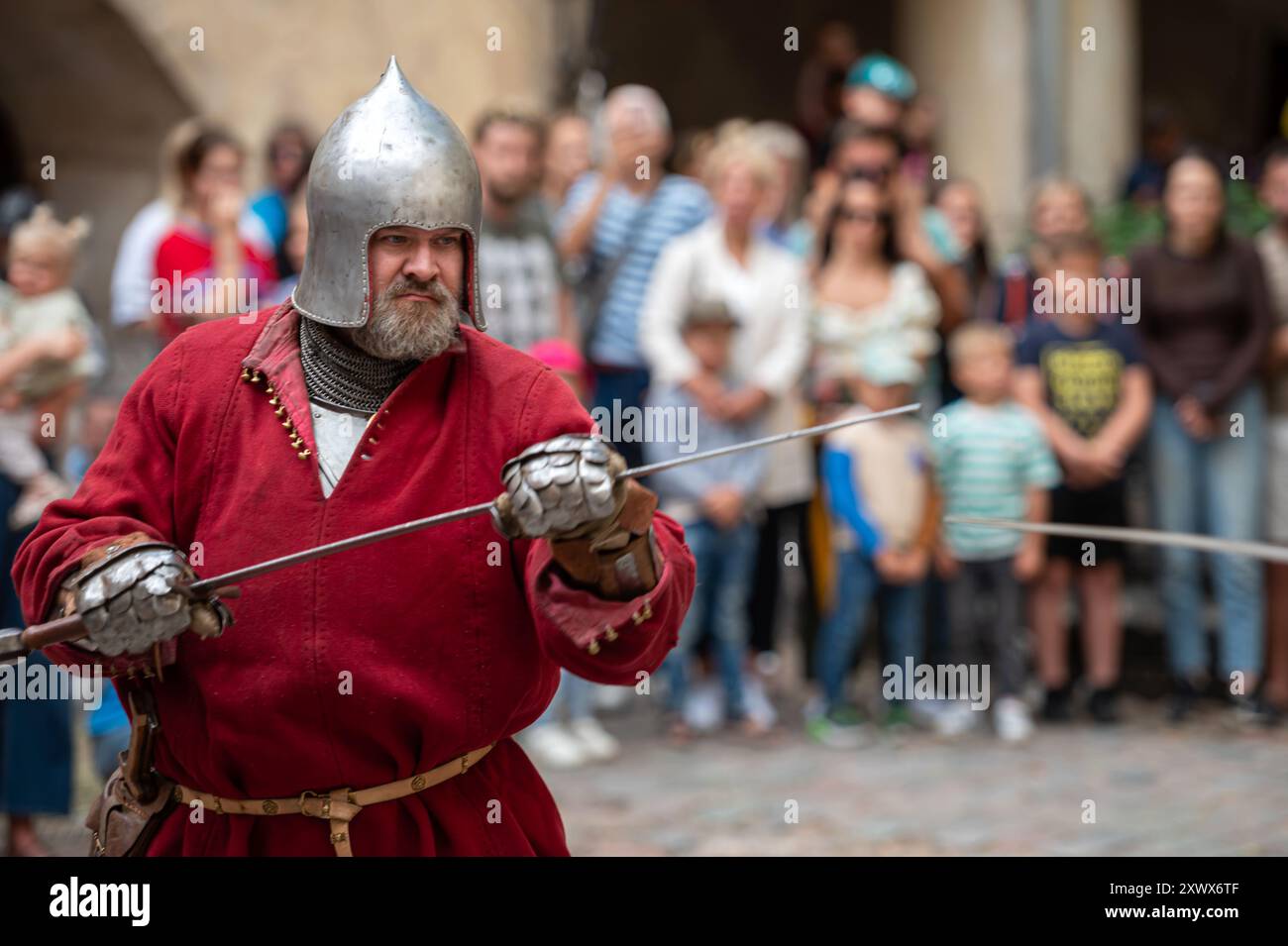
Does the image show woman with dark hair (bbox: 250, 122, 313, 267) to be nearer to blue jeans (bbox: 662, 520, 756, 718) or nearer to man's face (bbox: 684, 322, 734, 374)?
man's face (bbox: 684, 322, 734, 374)

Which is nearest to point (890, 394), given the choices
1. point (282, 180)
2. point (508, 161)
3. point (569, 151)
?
point (508, 161)

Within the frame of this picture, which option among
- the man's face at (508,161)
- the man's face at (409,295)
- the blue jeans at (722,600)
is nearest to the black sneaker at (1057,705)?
the blue jeans at (722,600)

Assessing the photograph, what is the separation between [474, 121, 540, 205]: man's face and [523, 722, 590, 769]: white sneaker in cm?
181

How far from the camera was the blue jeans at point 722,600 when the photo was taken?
22.6 feet

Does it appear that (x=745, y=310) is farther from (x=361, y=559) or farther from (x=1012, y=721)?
(x=361, y=559)

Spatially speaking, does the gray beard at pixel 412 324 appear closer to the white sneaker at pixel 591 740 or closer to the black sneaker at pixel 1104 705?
the white sneaker at pixel 591 740

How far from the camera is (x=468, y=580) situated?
2.92 metres

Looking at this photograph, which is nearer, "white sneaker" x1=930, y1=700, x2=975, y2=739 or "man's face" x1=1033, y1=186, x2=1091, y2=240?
"white sneaker" x1=930, y1=700, x2=975, y2=739

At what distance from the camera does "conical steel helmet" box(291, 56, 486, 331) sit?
116 inches

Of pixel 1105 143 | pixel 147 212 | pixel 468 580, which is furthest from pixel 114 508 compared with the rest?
pixel 1105 143

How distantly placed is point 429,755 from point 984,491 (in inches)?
167

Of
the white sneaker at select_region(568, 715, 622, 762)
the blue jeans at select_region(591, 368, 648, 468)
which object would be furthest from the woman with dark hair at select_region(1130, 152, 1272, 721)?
the white sneaker at select_region(568, 715, 622, 762)

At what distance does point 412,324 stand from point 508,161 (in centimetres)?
372

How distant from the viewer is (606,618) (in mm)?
2754
